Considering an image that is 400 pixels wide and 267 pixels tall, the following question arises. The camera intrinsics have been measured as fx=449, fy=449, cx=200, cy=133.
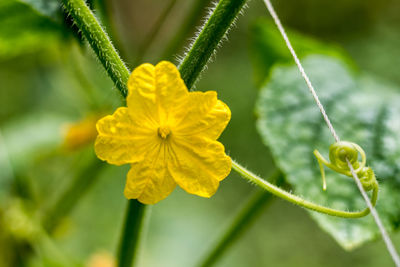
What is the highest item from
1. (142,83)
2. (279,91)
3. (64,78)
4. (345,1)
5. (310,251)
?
(142,83)

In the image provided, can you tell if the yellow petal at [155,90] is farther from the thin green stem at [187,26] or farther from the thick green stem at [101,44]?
the thin green stem at [187,26]

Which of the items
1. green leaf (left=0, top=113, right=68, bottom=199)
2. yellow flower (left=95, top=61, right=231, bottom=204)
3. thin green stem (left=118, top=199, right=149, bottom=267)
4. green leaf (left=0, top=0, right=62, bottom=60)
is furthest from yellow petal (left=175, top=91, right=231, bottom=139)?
green leaf (left=0, top=113, right=68, bottom=199)

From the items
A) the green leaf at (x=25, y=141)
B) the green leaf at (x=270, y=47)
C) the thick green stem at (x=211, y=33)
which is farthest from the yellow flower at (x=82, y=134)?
the thick green stem at (x=211, y=33)

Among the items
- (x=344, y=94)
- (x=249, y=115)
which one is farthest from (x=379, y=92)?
(x=249, y=115)

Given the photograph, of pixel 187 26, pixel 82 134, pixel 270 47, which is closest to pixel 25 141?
pixel 82 134

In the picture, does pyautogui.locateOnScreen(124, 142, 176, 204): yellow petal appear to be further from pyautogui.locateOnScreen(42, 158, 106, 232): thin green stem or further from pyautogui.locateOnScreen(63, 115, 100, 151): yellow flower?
pyautogui.locateOnScreen(63, 115, 100, 151): yellow flower

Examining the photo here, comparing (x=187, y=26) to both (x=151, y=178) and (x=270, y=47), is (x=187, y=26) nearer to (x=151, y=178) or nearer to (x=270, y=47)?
(x=270, y=47)

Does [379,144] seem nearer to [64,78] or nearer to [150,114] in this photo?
[150,114]
